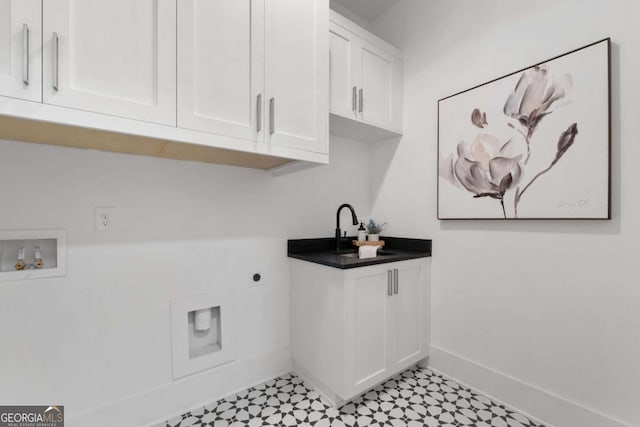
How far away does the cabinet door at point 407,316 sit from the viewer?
1.68 meters

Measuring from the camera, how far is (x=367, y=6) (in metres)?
2.14

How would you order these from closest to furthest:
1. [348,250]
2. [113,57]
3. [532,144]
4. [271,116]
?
[113,57]
[271,116]
[532,144]
[348,250]

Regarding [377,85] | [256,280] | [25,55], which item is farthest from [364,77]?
[25,55]

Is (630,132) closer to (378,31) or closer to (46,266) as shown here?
(378,31)

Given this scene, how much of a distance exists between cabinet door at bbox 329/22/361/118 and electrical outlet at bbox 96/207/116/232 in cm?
126

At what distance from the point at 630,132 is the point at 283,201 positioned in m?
1.72

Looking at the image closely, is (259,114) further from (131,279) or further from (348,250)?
(348,250)

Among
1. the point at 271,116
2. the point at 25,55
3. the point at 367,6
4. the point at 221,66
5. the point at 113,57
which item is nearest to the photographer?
the point at 25,55

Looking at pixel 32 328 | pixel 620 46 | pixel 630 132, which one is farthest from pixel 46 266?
pixel 620 46

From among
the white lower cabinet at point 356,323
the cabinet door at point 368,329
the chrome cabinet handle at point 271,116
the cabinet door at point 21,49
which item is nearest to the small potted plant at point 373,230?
the white lower cabinet at point 356,323

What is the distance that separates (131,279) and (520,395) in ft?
6.86

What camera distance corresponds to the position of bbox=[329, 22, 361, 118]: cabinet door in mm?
1657

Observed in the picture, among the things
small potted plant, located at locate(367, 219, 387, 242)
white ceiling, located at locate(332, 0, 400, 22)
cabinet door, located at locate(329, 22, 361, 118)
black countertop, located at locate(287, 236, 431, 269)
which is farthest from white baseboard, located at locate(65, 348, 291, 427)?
white ceiling, located at locate(332, 0, 400, 22)

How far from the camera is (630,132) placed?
1172 mm
